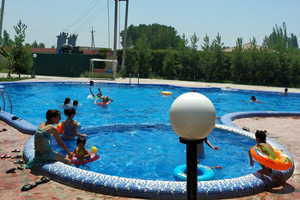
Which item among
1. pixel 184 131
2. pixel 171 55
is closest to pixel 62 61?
pixel 171 55

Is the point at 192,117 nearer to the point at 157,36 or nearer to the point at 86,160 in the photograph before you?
the point at 86,160

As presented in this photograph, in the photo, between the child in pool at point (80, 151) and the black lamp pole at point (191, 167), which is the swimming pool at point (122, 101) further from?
the black lamp pole at point (191, 167)

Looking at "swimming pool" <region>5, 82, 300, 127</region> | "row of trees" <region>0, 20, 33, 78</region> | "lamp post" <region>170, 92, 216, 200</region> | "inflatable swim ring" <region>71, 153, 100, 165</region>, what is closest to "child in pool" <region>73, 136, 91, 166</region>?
"inflatable swim ring" <region>71, 153, 100, 165</region>

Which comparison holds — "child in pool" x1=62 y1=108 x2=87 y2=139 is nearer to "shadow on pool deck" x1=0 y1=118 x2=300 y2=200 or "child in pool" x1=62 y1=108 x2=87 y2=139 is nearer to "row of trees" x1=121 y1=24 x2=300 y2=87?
"shadow on pool deck" x1=0 y1=118 x2=300 y2=200

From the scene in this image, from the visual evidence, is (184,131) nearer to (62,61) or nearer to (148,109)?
(148,109)

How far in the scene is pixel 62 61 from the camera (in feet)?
109

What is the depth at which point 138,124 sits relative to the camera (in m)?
10.6

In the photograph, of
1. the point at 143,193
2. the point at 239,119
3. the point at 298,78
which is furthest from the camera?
the point at 298,78

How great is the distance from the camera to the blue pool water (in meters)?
7.25

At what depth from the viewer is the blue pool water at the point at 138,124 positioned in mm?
7254

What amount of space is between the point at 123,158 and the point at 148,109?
8.42 meters

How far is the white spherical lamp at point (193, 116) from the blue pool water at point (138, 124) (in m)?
4.46

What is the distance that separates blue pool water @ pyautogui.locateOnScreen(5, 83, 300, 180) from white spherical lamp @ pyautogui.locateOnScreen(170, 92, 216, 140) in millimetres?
4460

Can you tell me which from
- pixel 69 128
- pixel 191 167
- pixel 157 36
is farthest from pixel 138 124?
pixel 157 36
